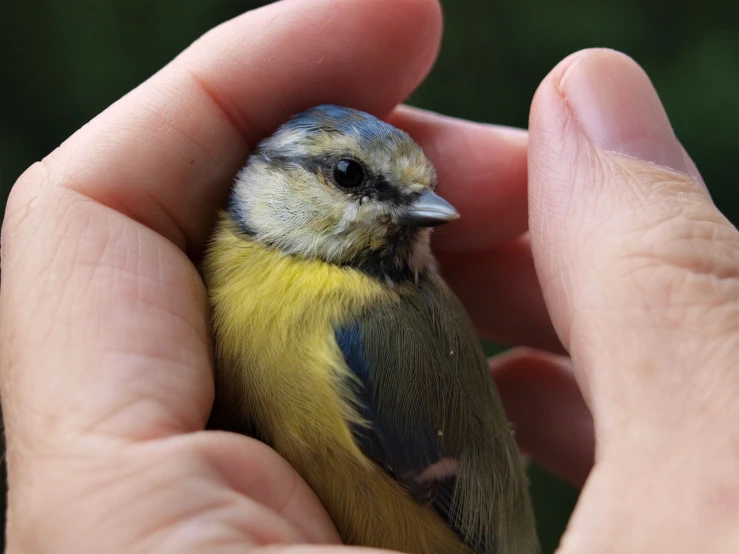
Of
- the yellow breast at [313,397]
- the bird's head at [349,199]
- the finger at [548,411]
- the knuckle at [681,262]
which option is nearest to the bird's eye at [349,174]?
the bird's head at [349,199]

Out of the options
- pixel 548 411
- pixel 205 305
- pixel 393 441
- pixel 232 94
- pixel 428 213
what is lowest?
pixel 548 411

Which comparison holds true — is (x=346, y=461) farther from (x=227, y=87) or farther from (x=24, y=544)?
(x=227, y=87)

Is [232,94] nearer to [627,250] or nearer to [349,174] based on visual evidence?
[349,174]

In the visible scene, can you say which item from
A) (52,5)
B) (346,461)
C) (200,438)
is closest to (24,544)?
(200,438)

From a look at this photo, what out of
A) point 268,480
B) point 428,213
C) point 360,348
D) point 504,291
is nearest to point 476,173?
point 504,291

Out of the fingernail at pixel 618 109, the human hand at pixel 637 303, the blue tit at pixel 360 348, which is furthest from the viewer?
the fingernail at pixel 618 109

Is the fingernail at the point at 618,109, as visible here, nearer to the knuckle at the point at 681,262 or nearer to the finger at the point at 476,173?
the knuckle at the point at 681,262
